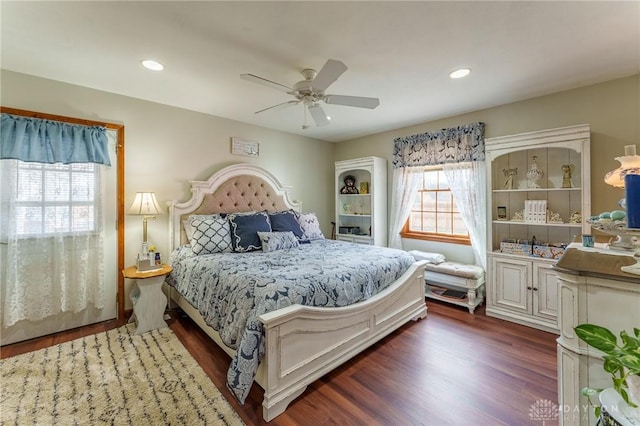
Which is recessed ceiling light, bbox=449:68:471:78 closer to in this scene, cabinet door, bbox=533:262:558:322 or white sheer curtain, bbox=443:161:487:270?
white sheer curtain, bbox=443:161:487:270

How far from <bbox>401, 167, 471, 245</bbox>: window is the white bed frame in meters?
1.17

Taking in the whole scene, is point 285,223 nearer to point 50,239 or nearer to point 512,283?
point 50,239

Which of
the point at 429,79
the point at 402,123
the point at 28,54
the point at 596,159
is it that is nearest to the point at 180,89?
the point at 28,54

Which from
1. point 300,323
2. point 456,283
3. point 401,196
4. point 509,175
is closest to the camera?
point 300,323

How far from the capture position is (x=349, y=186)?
15.8 ft

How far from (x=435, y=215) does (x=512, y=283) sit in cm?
139

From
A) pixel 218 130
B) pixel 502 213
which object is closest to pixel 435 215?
pixel 502 213

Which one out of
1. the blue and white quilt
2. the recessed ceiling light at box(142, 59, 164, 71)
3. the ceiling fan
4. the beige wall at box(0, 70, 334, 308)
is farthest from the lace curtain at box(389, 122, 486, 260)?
the recessed ceiling light at box(142, 59, 164, 71)

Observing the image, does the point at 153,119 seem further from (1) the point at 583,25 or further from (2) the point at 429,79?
(1) the point at 583,25

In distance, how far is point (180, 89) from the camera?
2.82m

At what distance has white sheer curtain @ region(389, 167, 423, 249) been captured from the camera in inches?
162

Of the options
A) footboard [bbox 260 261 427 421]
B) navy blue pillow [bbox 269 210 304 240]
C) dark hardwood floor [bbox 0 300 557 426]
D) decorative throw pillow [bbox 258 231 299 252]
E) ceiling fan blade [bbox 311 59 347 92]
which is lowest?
dark hardwood floor [bbox 0 300 557 426]

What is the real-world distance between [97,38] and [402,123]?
3511mm

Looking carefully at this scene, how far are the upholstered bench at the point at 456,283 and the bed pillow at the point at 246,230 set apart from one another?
2146mm
